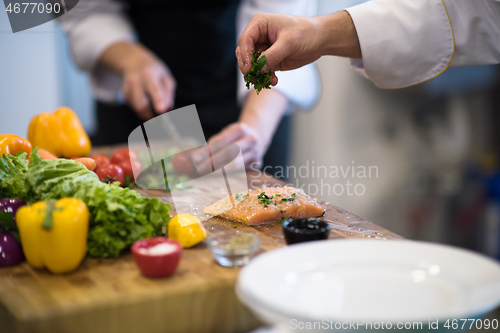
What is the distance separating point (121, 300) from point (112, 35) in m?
2.09

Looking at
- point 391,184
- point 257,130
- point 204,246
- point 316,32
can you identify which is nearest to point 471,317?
point 204,246

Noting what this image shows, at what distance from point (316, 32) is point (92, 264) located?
1.09 metres

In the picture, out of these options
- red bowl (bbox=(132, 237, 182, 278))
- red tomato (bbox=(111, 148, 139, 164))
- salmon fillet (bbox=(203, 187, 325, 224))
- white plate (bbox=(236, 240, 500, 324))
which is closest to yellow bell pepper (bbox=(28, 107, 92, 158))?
red tomato (bbox=(111, 148, 139, 164))

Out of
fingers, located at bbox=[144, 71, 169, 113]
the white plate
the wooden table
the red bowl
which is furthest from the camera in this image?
fingers, located at bbox=[144, 71, 169, 113]

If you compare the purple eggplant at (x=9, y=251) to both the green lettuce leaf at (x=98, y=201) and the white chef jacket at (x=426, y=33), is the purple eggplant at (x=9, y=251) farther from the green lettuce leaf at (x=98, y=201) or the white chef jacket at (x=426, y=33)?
the white chef jacket at (x=426, y=33)

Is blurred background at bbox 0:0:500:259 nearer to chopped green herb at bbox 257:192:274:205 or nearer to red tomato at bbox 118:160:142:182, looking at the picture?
chopped green herb at bbox 257:192:274:205

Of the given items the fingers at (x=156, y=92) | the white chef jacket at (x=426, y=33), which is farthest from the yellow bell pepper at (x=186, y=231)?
the fingers at (x=156, y=92)

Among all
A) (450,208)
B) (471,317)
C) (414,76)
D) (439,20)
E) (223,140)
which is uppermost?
(439,20)

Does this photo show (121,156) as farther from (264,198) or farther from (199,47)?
(199,47)

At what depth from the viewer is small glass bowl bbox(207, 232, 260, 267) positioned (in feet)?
3.79

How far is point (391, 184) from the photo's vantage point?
3316 mm

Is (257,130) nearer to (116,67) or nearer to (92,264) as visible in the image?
(116,67)

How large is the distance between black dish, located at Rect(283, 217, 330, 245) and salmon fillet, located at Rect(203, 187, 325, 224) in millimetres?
256

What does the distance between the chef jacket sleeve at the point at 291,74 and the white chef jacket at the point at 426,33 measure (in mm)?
1055
